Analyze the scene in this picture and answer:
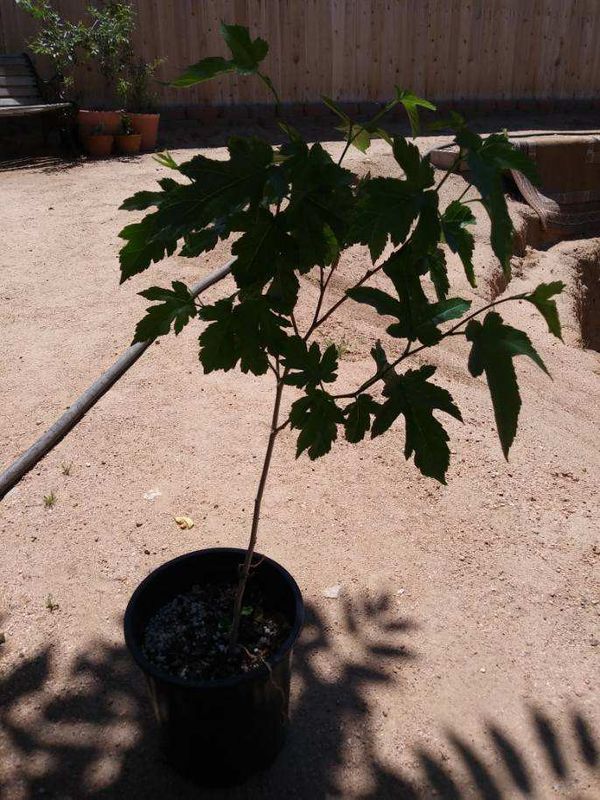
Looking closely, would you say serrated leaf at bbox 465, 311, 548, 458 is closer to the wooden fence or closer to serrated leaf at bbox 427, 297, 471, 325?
serrated leaf at bbox 427, 297, 471, 325

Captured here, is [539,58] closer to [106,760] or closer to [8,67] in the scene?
[8,67]

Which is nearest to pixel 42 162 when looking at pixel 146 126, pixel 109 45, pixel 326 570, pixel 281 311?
pixel 146 126

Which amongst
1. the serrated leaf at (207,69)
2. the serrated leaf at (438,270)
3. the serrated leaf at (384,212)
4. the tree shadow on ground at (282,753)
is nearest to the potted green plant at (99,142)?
the tree shadow on ground at (282,753)

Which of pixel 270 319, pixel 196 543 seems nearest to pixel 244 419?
pixel 196 543

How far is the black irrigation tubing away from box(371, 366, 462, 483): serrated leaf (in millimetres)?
1494

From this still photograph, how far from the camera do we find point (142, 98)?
29.2 ft

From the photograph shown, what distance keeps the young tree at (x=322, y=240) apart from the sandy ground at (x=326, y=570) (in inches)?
48.2

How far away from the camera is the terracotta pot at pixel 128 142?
8344 millimetres

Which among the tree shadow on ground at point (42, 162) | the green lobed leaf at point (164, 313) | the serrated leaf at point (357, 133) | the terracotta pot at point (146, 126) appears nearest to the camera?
the serrated leaf at point (357, 133)

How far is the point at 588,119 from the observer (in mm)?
11617

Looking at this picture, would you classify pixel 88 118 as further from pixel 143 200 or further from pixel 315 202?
pixel 315 202

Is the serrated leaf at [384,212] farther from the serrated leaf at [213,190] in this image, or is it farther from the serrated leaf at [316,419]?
the serrated leaf at [316,419]

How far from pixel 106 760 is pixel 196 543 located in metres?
0.99

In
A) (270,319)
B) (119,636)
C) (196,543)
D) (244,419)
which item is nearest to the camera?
(270,319)
